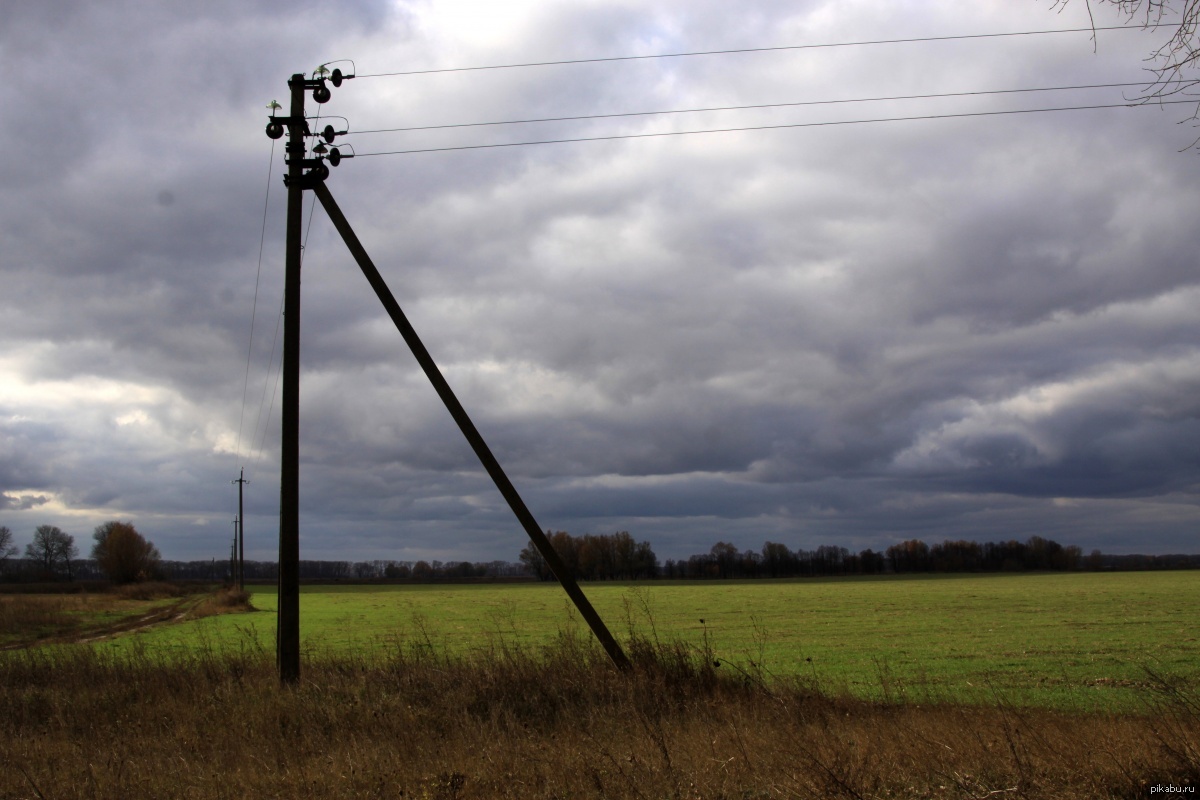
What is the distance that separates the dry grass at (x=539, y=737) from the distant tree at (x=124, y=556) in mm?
145371

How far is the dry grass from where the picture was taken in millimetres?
6691

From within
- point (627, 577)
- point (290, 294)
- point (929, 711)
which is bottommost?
point (627, 577)

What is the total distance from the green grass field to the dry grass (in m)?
1.17

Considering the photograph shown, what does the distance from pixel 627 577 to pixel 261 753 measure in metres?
159

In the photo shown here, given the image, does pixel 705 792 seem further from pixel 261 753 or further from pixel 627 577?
pixel 627 577

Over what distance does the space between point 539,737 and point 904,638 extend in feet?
83.4

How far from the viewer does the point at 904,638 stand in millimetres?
30438

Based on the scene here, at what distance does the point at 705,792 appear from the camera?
6.45 metres

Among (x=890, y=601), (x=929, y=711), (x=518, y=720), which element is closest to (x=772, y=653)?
(x=929, y=711)

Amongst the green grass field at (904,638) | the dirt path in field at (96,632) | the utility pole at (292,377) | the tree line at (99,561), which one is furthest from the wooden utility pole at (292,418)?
the tree line at (99,561)

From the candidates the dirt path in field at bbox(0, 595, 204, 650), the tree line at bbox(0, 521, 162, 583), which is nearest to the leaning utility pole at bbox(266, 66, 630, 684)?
the dirt path in field at bbox(0, 595, 204, 650)

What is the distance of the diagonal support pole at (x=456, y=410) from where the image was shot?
39.9 feet

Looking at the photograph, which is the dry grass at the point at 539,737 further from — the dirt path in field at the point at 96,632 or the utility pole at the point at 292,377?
the dirt path in field at the point at 96,632

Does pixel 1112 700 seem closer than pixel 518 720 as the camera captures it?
No
